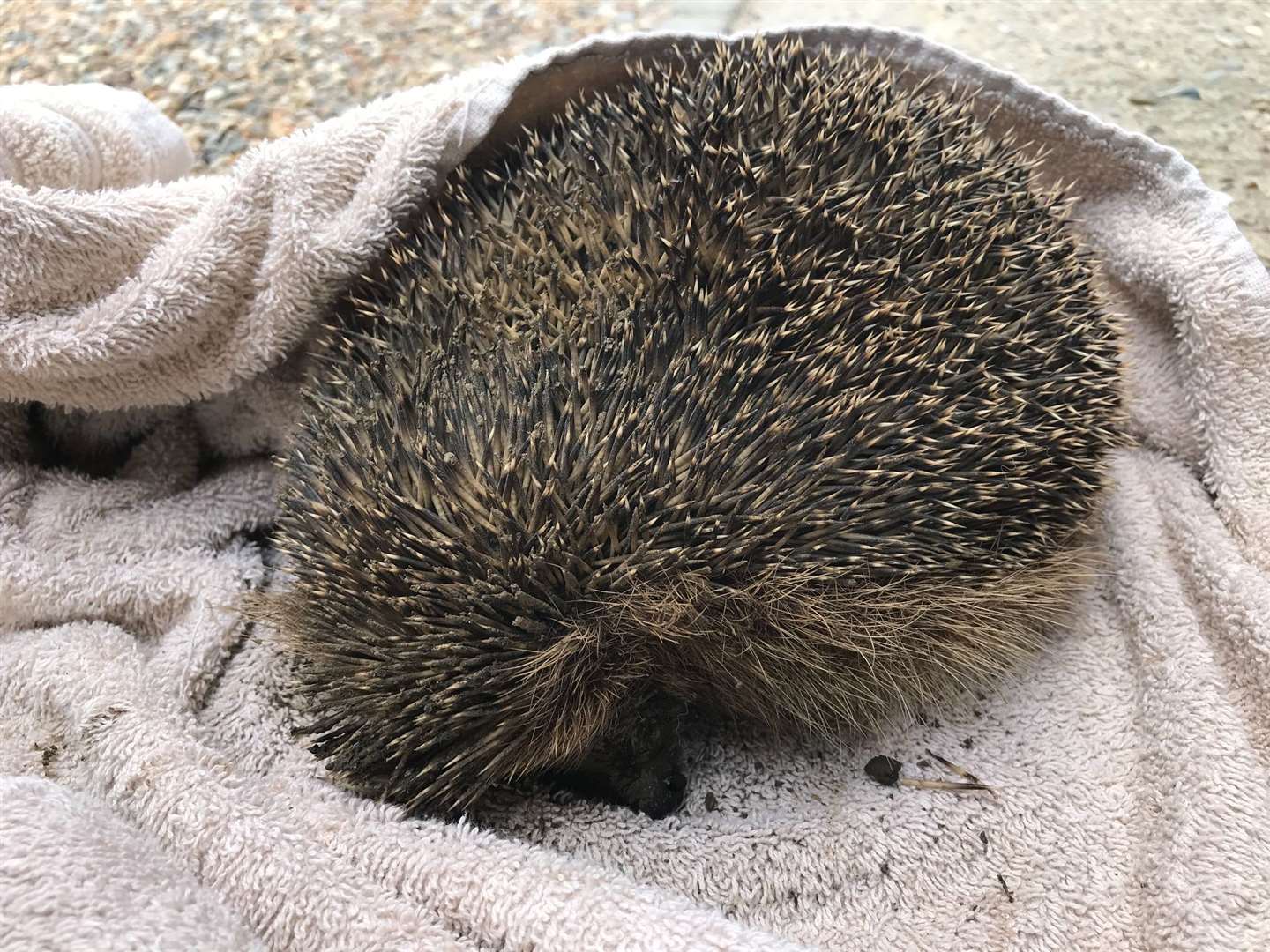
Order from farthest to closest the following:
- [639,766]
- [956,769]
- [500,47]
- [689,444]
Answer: [500,47] → [956,769] → [639,766] → [689,444]

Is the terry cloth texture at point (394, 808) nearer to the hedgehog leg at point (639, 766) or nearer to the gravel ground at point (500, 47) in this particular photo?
the hedgehog leg at point (639, 766)

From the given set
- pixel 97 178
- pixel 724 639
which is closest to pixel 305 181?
pixel 97 178

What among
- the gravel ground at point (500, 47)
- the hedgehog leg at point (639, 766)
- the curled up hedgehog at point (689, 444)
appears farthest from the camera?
the gravel ground at point (500, 47)

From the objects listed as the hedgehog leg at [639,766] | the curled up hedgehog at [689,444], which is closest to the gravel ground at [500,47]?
A: the curled up hedgehog at [689,444]

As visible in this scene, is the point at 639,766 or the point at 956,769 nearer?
the point at 639,766

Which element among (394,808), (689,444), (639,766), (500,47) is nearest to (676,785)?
(639,766)

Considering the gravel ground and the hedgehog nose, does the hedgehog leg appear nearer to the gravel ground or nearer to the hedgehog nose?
the hedgehog nose

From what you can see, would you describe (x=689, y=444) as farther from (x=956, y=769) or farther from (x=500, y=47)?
(x=500, y=47)
